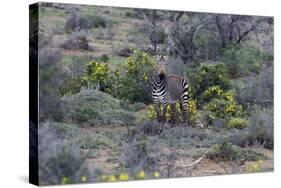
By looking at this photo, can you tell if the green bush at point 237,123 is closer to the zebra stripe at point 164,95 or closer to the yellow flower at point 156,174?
the zebra stripe at point 164,95

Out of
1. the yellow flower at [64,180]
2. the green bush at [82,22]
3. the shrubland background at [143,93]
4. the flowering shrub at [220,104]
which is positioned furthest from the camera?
the flowering shrub at [220,104]

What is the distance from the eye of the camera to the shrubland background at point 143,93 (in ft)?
47.7

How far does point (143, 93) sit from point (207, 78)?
1572 mm

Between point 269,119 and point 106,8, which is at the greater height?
point 106,8

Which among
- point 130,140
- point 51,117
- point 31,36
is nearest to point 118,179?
point 130,140

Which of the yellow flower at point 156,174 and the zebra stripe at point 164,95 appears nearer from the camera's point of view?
the yellow flower at point 156,174

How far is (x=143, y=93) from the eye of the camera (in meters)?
15.7

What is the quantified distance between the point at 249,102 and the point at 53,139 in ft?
15.7

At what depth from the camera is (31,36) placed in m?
14.7

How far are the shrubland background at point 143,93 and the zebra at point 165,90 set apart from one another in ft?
0.51

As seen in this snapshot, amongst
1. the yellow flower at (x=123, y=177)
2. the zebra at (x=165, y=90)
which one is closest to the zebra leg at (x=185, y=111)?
the zebra at (x=165, y=90)

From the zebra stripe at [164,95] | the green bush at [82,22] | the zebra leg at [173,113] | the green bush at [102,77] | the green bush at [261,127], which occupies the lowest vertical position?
the green bush at [261,127]

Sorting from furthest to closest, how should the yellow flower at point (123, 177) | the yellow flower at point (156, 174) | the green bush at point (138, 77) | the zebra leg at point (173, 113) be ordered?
the zebra leg at point (173, 113) → the green bush at point (138, 77) → the yellow flower at point (156, 174) → the yellow flower at point (123, 177)

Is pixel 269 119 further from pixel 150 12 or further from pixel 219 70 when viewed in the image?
pixel 150 12
